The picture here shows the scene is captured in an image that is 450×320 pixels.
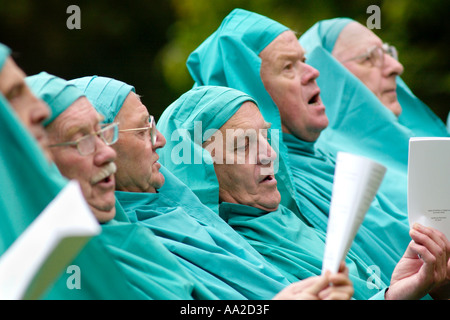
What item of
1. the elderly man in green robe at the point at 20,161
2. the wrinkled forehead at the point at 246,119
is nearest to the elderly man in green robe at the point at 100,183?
the elderly man in green robe at the point at 20,161

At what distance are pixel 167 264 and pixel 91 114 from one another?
0.58 m

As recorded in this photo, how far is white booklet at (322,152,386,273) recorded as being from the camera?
79.5 inches

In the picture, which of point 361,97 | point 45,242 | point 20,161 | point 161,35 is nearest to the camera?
point 45,242

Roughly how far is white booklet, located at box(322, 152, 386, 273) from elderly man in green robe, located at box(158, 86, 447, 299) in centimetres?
128

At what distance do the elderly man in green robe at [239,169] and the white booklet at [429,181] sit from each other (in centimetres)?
64

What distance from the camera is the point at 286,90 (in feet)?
14.4

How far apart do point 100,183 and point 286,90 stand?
205 cm

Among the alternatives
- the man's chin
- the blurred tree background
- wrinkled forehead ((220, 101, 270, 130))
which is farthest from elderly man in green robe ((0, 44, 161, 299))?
the blurred tree background

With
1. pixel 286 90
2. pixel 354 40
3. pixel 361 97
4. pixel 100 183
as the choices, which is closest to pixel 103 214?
pixel 100 183

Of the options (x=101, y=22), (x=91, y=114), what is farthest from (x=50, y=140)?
(x=101, y=22)

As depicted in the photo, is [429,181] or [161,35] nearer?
[429,181]

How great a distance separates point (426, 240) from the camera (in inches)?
109

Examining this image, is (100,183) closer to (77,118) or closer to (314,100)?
(77,118)

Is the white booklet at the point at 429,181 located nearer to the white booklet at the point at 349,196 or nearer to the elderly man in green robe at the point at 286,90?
the white booklet at the point at 349,196
